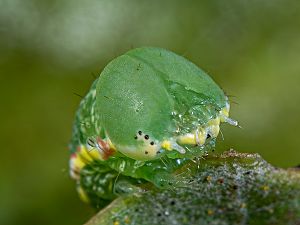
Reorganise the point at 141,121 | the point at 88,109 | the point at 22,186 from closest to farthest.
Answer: the point at 141,121 → the point at 88,109 → the point at 22,186

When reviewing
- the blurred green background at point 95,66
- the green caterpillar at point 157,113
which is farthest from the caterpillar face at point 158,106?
the blurred green background at point 95,66

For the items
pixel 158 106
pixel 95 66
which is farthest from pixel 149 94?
pixel 95 66

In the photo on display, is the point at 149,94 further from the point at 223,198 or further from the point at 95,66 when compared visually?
the point at 95,66

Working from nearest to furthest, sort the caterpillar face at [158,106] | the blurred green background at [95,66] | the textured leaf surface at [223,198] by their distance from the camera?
the textured leaf surface at [223,198] < the caterpillar face at [158,106] < the blurred green background at [95,66]

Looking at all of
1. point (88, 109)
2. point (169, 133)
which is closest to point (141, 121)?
point (169, 133)

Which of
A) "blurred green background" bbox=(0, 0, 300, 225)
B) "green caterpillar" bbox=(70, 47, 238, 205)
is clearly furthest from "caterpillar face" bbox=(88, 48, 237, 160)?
"blurred green background" bbox=(0, 0, 300, 225)

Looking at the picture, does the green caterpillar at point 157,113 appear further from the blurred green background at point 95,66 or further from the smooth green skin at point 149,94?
the blurred green background at point 95,66

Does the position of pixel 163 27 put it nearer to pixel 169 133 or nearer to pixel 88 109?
pixel 88 109
